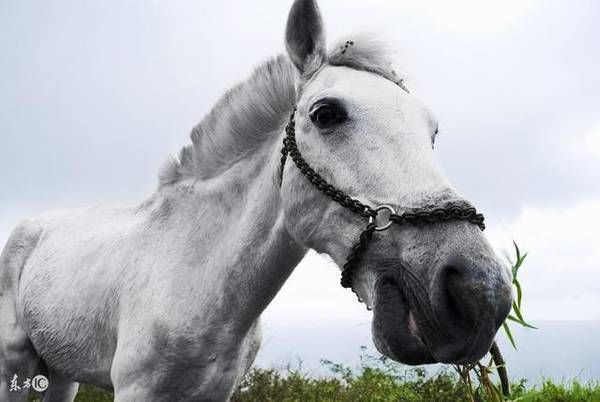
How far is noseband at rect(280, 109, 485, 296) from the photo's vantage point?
1.88 meters

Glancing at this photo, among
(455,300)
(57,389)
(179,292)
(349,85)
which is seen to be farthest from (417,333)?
(57,389)

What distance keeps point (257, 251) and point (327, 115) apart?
795 mm

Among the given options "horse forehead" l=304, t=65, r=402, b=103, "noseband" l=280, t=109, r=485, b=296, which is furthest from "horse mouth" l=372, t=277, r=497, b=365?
"horse forehead" l=304, t=65, r=402, b=103

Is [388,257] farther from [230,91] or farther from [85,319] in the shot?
[85,319]

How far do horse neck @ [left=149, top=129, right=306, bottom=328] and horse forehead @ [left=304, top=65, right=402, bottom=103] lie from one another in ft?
1.21

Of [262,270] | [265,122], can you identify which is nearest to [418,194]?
[262,270]

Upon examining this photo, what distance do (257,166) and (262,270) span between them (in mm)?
556

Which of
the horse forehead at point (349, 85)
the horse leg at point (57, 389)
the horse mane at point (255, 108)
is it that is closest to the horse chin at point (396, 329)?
the horse forehead at point (349, 85)

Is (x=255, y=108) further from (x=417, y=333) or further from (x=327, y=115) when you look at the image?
(x=417, y=333)

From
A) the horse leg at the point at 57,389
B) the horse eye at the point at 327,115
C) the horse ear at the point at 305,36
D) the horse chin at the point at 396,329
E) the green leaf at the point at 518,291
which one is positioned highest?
the horse ear at the point at 305,36

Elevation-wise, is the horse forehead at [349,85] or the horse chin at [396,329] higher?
the horse forehead at [349,85]

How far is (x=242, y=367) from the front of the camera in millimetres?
2969

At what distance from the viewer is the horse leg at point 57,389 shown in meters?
4.19

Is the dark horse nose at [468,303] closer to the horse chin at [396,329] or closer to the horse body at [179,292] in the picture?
the horse chin at [396,329]
